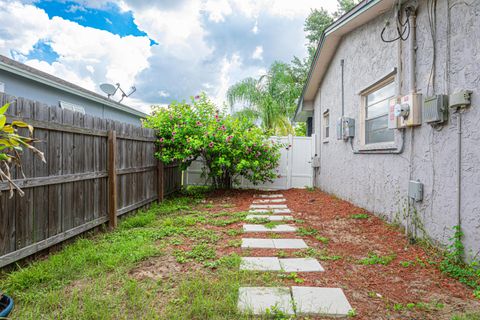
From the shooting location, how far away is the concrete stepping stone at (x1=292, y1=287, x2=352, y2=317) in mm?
1893

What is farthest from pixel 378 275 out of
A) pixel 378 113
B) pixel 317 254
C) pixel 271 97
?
pixel 271 97

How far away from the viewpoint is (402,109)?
3.49 metres

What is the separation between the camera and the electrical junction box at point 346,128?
564 cm

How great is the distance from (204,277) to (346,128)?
459 cm

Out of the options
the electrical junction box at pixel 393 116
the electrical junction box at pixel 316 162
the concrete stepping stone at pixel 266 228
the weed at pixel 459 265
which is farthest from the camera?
the electrical junction box at pixel 316 162

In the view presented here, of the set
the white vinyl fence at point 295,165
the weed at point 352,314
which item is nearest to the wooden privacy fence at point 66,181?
the weed at point 352,314

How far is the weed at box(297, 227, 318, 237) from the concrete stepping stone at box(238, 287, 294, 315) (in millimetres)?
1701

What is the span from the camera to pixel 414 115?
10.9 feet

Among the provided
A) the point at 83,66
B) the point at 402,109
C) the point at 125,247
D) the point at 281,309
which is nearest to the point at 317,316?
the point at 281,309

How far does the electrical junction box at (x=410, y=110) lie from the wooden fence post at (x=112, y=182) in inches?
161

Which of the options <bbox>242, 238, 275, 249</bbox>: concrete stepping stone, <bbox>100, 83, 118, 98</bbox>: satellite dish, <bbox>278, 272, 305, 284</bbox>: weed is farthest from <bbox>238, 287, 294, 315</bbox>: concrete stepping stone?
<bbox>100, 83, 118, 98</bbox>: satellite dish

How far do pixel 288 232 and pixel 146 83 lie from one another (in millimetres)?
13283

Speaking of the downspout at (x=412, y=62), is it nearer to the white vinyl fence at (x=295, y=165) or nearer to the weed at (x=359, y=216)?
the weed at (x=359, y=216)

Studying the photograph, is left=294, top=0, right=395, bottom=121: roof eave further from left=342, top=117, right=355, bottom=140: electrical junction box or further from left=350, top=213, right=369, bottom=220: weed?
left=350, top=213, right=369, bottom=220: weed
